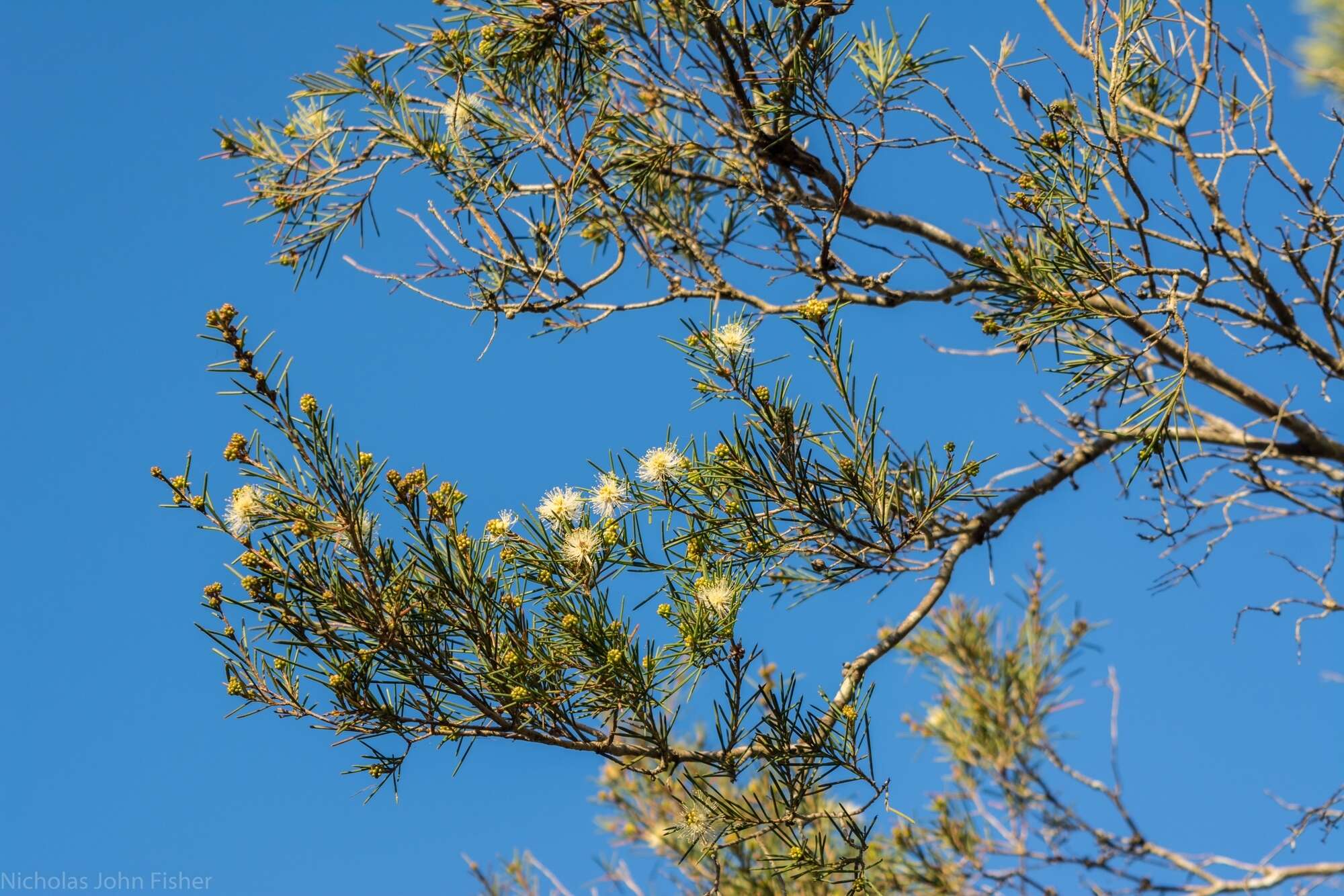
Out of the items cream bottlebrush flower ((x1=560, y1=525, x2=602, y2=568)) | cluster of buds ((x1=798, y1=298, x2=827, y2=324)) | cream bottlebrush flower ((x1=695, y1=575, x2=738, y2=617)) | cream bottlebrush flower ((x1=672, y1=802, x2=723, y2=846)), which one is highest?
cream bottlebrush flower ((x1=560, y1=525, x2=602, y2=568))

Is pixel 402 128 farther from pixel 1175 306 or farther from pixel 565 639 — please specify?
pixel 1175 306

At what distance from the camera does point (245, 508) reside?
4.51 feet

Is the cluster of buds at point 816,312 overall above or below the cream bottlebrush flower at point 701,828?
above

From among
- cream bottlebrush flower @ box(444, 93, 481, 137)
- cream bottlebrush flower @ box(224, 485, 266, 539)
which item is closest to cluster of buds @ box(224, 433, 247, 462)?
cream bottlebrush flower @ box(224, 485, 266, 539)

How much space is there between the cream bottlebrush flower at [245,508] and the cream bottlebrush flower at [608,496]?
44cm

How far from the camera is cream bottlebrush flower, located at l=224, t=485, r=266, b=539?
53.9 inches

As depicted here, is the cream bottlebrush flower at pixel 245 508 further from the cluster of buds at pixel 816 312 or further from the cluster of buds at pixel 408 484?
the cluster of buds at pixel 816 312

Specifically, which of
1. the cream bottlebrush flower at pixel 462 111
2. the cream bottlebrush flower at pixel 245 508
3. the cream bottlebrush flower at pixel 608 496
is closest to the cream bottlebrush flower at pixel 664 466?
the cream bottlebrush flower at pixel 608 496

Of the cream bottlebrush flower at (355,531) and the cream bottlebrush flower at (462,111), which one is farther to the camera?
the cream bottlebrush flower at (462,111)

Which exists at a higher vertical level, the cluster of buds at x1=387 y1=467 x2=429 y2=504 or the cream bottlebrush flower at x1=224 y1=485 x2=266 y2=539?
the cream bottlebrush flower at x1=224 y1=485 x2=266 y2=539

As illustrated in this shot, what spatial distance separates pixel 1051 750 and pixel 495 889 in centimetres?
172

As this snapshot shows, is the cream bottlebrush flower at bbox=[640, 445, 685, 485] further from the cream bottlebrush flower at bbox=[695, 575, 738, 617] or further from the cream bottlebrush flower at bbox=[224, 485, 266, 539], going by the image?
the cream bottlebrush flower at bbox=[224, 485, 266, 539]

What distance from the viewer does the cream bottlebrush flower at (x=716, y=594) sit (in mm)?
1472

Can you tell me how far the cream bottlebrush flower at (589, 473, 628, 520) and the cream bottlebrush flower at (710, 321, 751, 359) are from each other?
0.25m
